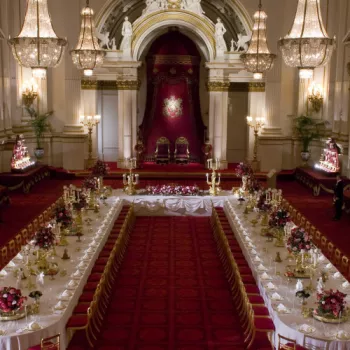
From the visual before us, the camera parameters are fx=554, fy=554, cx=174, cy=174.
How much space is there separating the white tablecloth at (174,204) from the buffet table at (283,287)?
4613 millimetres

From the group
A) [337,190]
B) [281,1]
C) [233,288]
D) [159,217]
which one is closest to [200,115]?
[281,1]

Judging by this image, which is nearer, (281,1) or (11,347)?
(11,347)

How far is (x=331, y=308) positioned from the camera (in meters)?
7.36

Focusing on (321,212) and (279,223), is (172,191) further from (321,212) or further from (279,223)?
(279,223)

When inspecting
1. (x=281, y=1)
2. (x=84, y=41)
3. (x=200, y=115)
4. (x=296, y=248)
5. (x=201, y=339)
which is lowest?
(x=201, y=339)

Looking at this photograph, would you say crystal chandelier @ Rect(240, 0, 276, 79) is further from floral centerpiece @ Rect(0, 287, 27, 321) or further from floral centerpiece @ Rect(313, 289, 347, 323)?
floral centerpiece @ Rect(0, 287, 27, 321)

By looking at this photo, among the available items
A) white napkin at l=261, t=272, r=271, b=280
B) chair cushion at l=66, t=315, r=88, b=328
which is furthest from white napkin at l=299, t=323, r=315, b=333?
chair cushion at l=66, t=315, r=88, b=328

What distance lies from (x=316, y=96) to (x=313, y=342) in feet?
58.1

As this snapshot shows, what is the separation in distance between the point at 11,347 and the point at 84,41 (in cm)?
940

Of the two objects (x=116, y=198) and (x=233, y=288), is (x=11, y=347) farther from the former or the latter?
(x=116, y=198)

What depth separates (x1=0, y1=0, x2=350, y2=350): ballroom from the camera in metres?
8.69

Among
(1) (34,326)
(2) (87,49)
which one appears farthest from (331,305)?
(2) (87,49)

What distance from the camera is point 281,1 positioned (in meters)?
23.8

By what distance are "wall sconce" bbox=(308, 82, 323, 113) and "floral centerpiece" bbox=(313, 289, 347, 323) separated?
55.8 feet
